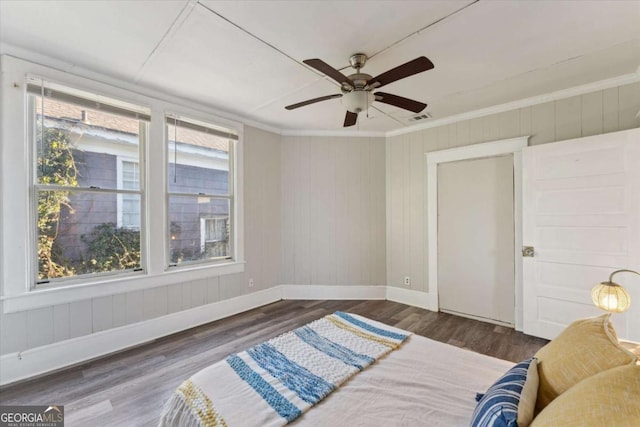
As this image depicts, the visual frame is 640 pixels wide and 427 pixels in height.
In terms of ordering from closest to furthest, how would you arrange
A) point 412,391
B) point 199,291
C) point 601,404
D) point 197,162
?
1. point 601,404
2. point 412,391
3. point 199,291
4. point 197,162

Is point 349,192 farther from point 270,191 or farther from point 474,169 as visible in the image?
point 474,169

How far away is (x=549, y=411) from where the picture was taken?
0.74 meters

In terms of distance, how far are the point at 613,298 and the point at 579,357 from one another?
3.16 feet

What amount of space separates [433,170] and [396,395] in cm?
327

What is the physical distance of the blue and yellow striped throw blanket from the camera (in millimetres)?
1105

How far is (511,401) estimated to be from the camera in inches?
34.2

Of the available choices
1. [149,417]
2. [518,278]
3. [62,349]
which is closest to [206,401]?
[149,417]

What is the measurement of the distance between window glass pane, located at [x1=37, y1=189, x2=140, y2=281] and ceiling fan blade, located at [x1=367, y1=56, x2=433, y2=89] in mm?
2715

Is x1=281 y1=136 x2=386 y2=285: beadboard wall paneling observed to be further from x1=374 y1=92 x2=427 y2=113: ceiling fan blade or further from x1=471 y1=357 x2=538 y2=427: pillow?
x1=471 y1=357 x2=538 y2=427: pillow

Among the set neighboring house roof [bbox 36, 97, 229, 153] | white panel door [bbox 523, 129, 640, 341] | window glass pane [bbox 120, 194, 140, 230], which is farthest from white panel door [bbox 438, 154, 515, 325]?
window glass pane [bbox 120, 194, 140, 230]

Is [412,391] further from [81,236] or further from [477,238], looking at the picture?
[81,236]

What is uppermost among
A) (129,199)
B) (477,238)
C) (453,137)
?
(453,137)

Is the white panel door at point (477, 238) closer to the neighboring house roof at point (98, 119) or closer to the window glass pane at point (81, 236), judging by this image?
the neighboring house roof at point (98, 119)

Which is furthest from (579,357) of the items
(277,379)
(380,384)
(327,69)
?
(327,69)
